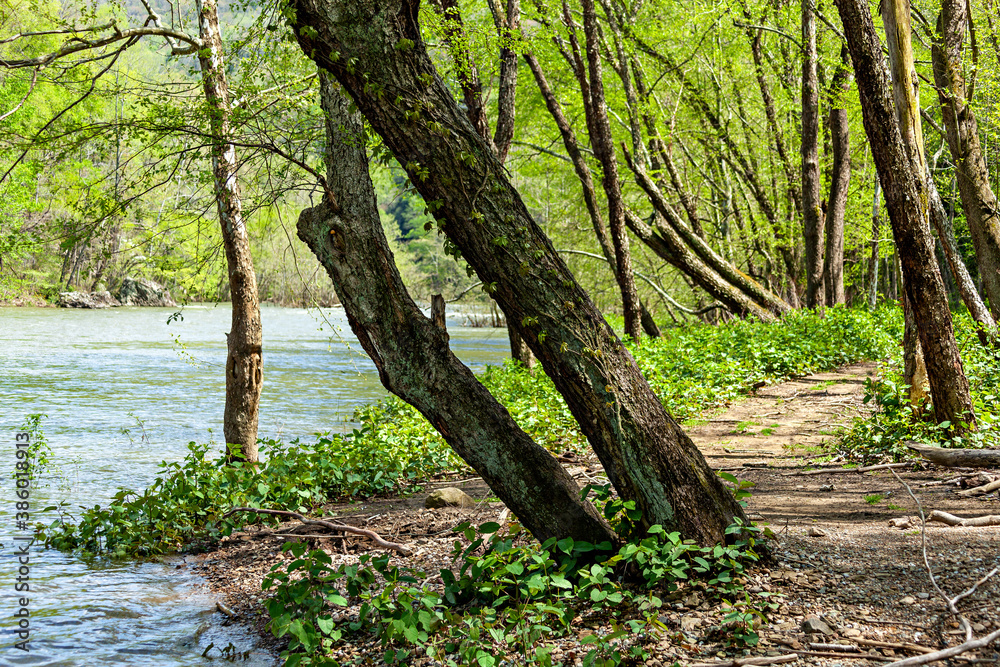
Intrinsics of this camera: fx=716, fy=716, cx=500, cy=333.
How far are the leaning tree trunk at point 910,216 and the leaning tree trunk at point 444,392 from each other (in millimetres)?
3841

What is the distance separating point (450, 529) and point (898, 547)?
129 inches

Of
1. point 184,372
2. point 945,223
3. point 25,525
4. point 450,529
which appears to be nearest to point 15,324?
point 184,372

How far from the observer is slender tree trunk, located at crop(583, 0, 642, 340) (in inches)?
531

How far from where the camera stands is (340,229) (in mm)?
4102

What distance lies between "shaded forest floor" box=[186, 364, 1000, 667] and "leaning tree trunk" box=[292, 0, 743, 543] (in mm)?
567

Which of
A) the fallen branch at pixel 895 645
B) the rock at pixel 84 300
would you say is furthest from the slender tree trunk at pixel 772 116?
the rock at pixel 84 300

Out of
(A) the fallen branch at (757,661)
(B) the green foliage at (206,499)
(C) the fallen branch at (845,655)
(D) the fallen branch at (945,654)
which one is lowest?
(B) the green foliage at (206,499)

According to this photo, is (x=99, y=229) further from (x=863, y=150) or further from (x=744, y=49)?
(x=863, y=150)

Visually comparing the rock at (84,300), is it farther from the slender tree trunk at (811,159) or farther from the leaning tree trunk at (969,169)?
the leaning tree trunk at (969,169)

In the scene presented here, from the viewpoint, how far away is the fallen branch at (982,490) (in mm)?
4938

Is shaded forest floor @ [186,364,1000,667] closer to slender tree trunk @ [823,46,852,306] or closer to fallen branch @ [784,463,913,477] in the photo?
fallen branch @ [784,463,913,477]

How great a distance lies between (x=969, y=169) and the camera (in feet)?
28.3

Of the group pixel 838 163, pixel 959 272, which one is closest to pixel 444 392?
pixel 959 272

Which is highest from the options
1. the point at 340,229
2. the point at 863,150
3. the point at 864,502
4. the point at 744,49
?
the point at 744,49
